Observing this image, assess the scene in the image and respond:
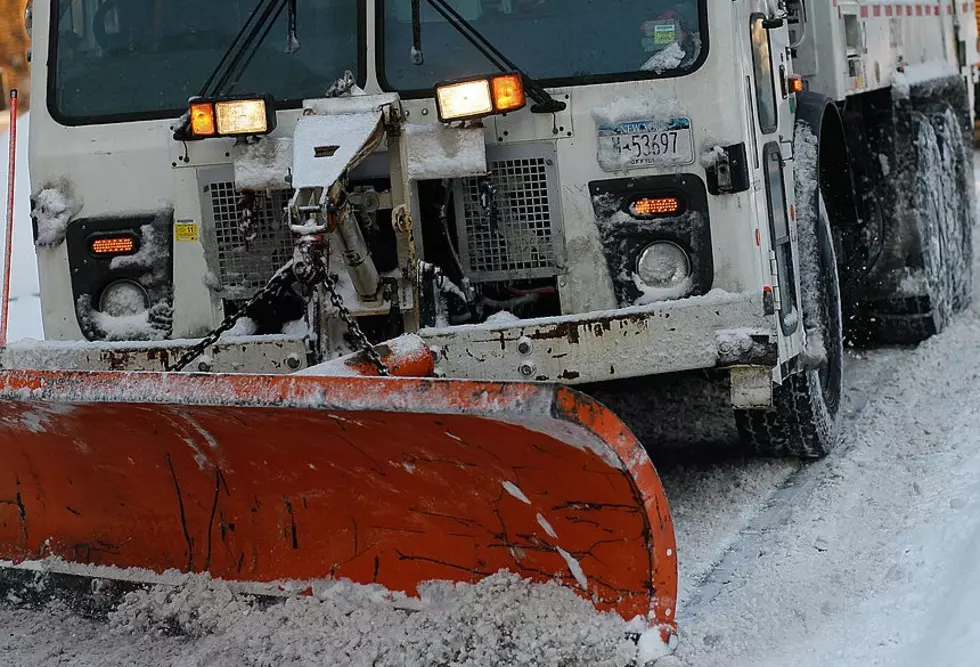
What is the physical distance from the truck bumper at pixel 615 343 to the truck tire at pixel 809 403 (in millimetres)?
748

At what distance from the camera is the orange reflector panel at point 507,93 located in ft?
15.7

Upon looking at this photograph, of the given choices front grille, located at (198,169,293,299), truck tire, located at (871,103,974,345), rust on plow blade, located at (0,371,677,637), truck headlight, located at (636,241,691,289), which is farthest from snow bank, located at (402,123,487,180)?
truck tire, located at (871,103,974,345)

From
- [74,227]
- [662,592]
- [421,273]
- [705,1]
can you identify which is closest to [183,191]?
[74,227]

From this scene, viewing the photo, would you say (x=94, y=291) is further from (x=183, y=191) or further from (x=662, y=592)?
(x=662, y=592)

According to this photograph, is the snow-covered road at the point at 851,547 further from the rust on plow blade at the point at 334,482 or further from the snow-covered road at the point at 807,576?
the rust on plow blade at the point at 334,482

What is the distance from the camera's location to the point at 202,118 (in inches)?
195

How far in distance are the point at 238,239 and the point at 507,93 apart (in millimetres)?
1086

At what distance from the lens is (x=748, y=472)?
589cm

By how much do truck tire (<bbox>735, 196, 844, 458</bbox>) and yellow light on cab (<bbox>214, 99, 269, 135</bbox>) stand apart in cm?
210

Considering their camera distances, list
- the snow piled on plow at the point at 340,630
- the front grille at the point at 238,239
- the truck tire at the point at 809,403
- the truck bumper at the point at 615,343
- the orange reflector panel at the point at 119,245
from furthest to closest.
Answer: the truck tire at the point at 809,403
the orange reflector panel at the point at 119,245
the front grille at the point at 238,239
the truck bumper at the point at 615,343
the snow piled on plow at the point at 340,630

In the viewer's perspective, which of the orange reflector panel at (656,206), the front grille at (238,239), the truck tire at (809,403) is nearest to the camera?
the orange reflector panel at (656,206)

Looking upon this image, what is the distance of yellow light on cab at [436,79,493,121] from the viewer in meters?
4.78

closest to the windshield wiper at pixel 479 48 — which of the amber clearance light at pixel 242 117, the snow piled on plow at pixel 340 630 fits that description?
the amber clearance light at pixel 242 117

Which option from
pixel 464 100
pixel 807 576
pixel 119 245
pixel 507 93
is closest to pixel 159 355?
pixel 119 245
